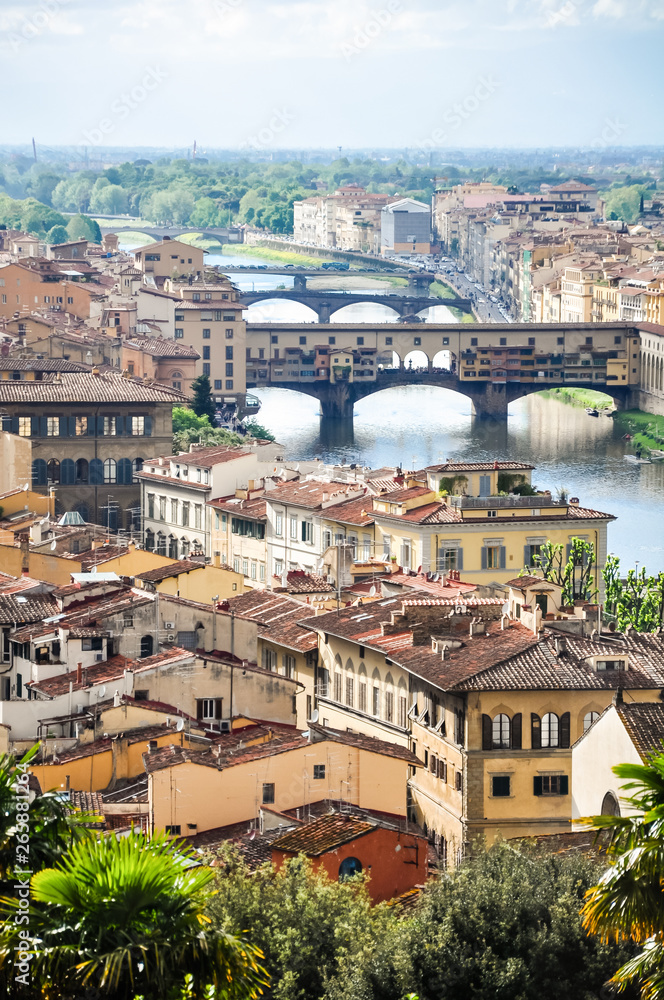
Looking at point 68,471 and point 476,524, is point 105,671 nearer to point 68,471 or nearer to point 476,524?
point 476,524

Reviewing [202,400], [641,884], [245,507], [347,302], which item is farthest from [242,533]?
[347,302]

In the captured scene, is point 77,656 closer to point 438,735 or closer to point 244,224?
point 438,735

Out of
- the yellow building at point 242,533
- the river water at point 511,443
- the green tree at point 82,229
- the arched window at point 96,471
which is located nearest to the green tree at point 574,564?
the yellow building at point 242,533

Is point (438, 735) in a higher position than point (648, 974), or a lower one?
lower

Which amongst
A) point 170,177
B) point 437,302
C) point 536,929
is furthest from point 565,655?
point 170,177

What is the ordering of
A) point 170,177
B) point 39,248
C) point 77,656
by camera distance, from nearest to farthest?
point 77,656 < point 39,248 < point 170,177

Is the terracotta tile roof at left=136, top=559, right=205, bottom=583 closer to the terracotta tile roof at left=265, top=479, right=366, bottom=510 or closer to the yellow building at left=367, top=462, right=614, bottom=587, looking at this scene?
the yellow building at left=367, top=462, right=614, bottom=587

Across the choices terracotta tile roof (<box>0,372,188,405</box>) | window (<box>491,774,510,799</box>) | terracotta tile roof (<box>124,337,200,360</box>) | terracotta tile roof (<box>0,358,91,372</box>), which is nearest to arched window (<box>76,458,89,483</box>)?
terracotta tile roof (<box>0,372,188,405</box>)
